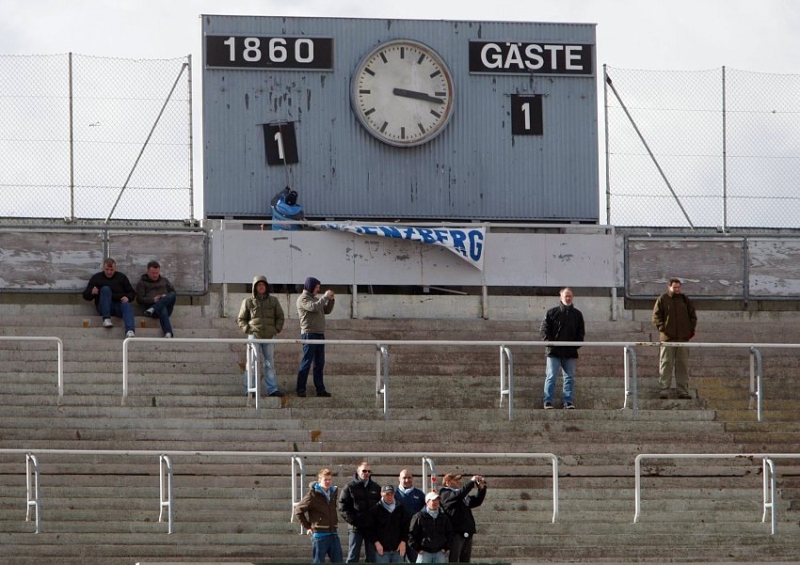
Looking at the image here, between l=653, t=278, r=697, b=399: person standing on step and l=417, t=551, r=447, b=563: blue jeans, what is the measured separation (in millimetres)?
5382

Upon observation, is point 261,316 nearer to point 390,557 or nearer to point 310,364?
point 310,364

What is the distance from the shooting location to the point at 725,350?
23891 millimetres

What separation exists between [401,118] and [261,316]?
6.03m

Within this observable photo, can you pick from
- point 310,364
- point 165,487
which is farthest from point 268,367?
point 165,487

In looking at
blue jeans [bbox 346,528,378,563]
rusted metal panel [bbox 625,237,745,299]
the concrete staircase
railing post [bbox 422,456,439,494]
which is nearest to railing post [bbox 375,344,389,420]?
the concrete staircase

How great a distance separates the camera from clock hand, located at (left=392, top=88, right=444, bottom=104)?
27.0 m

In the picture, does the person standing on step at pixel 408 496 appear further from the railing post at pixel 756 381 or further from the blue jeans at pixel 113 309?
the blue jeans at pixel 113 309

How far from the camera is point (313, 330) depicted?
21734 mm

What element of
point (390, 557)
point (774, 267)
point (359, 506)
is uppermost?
point (774, 267)

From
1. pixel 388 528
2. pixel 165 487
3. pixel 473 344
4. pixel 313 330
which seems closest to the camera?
pixel 388 528

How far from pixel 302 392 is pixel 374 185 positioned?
19.9 ft

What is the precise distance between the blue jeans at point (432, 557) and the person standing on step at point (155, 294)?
21.2ft

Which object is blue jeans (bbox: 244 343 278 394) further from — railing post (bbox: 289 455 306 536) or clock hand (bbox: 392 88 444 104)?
clock hand (bbox: 392 88 444 104)

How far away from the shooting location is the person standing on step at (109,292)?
23.2 m
